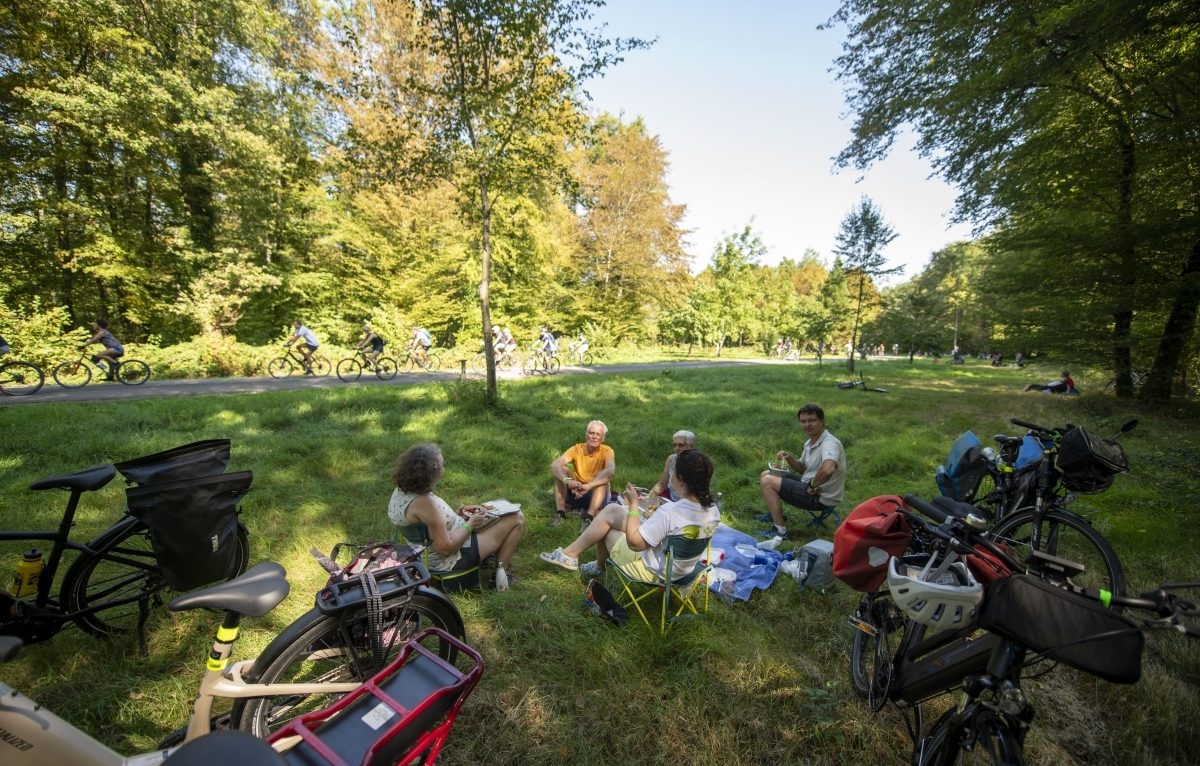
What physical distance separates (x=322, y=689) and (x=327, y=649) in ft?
1.32

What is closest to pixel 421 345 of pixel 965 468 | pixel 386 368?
pixel 386 368

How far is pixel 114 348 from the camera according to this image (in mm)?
11297

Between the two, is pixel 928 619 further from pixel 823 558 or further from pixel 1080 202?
pixel 1080 202

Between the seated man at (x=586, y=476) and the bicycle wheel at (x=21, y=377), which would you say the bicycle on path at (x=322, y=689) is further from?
the bicycle wheel at (x=21, y=377)

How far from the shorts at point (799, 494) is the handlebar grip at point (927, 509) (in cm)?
272

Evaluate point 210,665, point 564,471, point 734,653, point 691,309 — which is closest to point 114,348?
point 564,471

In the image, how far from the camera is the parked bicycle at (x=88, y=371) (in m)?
10.9

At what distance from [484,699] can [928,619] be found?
2.39 metres

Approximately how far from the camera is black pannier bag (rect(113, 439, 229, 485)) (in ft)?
8.43

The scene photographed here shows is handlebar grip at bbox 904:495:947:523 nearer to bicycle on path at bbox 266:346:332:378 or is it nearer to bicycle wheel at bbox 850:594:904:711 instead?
bicycle wheel at bbox 850:594:904:711

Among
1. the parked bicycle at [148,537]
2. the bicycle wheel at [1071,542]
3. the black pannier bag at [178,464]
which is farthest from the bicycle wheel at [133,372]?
the bicycle wheel at [1071,542]

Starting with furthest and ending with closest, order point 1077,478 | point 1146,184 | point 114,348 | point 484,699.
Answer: point 114,348 < point 1146,184 < point 1077,478 < point 484,699

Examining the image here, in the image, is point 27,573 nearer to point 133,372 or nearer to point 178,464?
point 178,464

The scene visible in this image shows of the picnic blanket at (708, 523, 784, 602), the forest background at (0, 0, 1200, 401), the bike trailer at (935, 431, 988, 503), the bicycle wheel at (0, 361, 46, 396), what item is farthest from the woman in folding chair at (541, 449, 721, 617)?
the bicycle wheel at (0, 361, 46, 396)
